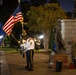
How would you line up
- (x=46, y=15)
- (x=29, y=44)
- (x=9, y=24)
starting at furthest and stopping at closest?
(x=46, y=15), (x=9, y=24), (x=29, y=44)

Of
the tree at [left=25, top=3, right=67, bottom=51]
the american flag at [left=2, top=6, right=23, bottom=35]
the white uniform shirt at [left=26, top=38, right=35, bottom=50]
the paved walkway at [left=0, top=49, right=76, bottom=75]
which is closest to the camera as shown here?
the paved walkway at [left=0, top=49, right=76, bottom=75]

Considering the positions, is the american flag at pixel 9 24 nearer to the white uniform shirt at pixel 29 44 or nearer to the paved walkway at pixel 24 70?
the paved walkway at pixel 24 70

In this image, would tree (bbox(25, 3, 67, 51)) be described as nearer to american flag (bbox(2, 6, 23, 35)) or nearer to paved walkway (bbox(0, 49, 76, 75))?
american flag (bbox(2, 6, 23, 35))

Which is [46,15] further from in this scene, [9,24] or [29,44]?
[29,44]

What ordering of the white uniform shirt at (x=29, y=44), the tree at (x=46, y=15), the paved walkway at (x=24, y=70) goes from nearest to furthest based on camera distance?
1. the paved walkway at (x=24, y=70)
2. the white uniform shirt at (x=29, y=44)
3. the tree at (x=46, y=15)

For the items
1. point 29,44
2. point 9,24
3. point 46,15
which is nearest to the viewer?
point 29,44

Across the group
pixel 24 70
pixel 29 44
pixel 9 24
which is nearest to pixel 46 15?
pixel 9 24

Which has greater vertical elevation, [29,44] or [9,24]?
[9,24]

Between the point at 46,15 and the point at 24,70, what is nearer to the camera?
the point at 24,70

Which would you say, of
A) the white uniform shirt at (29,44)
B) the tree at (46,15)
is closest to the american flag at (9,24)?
the white uniform shirt at (29,44)

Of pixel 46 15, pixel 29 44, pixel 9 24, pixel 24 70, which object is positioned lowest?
pixel 24 70

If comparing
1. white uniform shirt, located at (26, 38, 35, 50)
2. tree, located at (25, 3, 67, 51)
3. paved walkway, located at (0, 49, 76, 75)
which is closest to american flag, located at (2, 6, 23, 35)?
paved walkway, located at (0, 49, 76, 75)

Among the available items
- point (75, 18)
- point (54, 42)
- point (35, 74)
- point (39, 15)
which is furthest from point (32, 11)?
point (35, 74)

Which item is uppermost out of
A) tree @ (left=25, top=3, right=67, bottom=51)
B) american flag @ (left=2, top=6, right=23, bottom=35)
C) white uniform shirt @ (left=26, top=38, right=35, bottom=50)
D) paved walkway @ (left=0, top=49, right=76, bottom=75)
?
tree @ (left=25, top=3, right=67, bottom=51)
